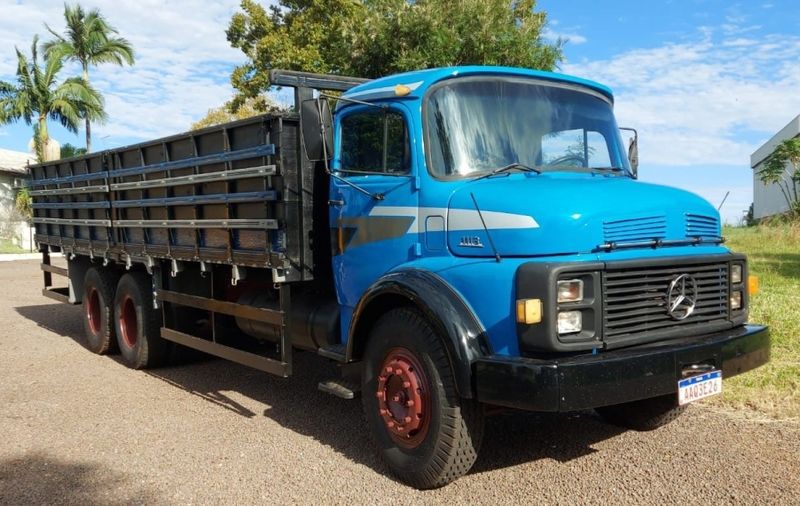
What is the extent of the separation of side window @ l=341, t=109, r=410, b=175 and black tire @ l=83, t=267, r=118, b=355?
182 inches

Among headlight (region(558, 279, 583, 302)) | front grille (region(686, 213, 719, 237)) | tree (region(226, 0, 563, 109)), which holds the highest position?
tree (region(226, 0, 563, 109))

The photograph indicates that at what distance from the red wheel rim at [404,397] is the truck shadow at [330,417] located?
369 millimetres

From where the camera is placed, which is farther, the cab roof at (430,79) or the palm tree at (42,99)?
the palm tree at (42,99)

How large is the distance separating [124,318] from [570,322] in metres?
5.97

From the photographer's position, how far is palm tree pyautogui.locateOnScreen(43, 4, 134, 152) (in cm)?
3256

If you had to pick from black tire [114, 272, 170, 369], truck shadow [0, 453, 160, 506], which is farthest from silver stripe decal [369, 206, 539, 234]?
black tire [114, 272, 170, 369]

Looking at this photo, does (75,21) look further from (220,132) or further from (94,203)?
(220,132)

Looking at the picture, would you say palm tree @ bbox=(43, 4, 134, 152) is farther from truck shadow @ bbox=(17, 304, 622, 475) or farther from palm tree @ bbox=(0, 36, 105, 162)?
truck shadow @ bbox=(17, 304, 622, 475)

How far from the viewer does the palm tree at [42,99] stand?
3039 centimetres

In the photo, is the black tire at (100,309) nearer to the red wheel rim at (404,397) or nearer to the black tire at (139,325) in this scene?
the black tire at (139,325)

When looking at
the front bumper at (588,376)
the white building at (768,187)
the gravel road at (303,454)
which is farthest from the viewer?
the white building at (768,187)

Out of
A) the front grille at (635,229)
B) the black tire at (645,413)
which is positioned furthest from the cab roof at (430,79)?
the black tire at (645,413)

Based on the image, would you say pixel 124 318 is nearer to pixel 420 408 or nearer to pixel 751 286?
pixel 420 408

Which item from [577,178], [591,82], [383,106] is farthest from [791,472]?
[383,106]
